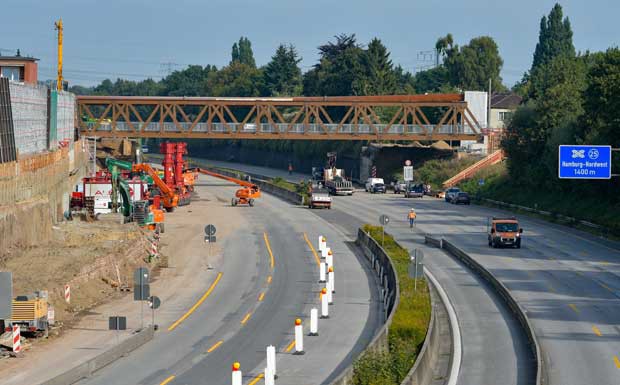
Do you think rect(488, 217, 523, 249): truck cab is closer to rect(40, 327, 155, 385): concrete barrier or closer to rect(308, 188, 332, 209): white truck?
rect(308, 188, 332, 209): white truck

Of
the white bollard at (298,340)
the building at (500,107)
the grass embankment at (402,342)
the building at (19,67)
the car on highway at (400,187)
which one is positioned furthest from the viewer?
the building at (500,107)

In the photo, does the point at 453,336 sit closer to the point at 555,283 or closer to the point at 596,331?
the point at 596,331

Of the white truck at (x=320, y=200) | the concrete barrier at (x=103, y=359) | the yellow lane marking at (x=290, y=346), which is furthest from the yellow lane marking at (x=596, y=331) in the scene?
the white truck at (x=320, y=200)

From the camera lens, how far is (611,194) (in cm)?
8675

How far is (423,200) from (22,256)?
2647 inches

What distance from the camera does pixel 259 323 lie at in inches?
1688

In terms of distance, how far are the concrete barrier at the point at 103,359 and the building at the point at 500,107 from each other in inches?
4982

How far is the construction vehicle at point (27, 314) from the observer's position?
124ft

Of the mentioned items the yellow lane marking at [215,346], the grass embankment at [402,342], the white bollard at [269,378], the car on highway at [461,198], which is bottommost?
the yellow lane marking at [215,346]

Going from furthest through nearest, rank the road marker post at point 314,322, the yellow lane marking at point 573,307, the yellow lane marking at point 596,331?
1. the yellow lane marking at point 573,307
2. the yellow lane marking at point 596,331
3. the road marker post at point 314,322

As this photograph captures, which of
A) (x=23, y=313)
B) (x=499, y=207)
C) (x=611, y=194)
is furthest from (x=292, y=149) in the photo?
(x=23, y=313)

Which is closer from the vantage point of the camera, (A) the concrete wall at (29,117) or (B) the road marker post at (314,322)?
(B) the road marker post at (314,322)

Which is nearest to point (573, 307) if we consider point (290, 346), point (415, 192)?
point (290, 346)

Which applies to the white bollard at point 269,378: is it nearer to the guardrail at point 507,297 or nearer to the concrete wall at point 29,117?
the guardrail at point 507,297
